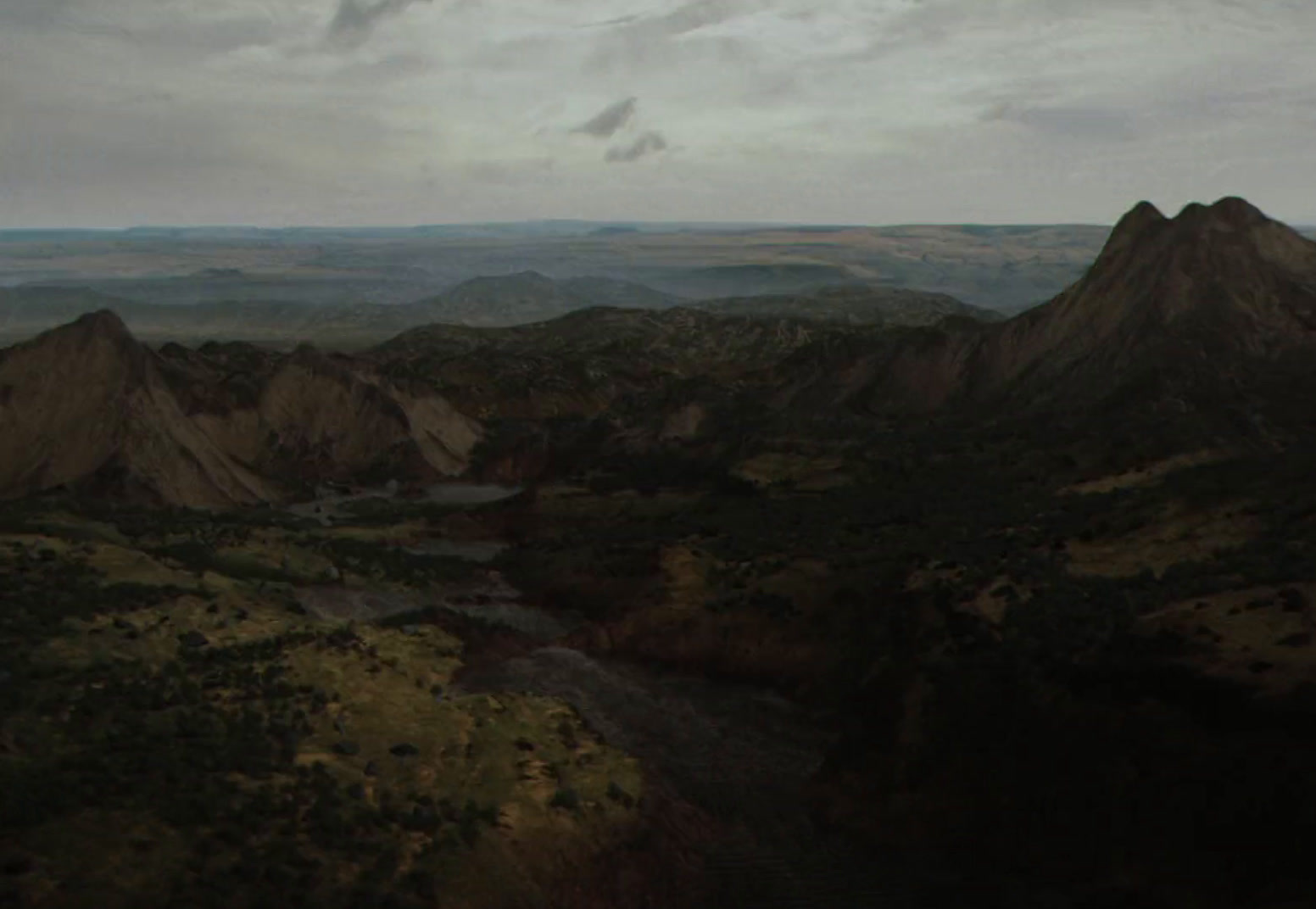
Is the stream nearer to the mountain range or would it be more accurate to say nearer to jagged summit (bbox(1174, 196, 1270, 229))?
the mountain range

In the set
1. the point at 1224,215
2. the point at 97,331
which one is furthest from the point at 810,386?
the point at 97,331

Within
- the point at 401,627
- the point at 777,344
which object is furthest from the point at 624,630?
the point at 777,344

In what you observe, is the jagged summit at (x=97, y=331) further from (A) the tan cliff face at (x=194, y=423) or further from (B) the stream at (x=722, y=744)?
(B) the stream at (x=722, y=744)

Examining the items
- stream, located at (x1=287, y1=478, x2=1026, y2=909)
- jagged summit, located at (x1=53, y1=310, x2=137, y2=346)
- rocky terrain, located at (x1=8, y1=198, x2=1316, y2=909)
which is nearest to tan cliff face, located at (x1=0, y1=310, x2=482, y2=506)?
jagged summit, located at (x1=53, y1=310, x2=137, y2=346)

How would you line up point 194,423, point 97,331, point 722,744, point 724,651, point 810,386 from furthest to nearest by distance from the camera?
point 810,386 < point 194,423 < point 97,331 < point 724,651 < point 722,744

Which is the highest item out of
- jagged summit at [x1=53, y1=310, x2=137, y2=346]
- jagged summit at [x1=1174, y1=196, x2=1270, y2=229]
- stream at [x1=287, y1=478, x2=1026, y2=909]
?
jagged summit at [x1=1174, y1=196, x2=1270, y2=229]

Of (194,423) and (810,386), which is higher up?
(810,386)

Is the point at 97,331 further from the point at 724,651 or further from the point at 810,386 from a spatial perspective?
the point at 810,386

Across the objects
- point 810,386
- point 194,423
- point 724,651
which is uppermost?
point 810,386

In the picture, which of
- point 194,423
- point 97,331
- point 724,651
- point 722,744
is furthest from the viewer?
point 194,423

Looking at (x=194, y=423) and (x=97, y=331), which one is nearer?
(x=97, y=331)
